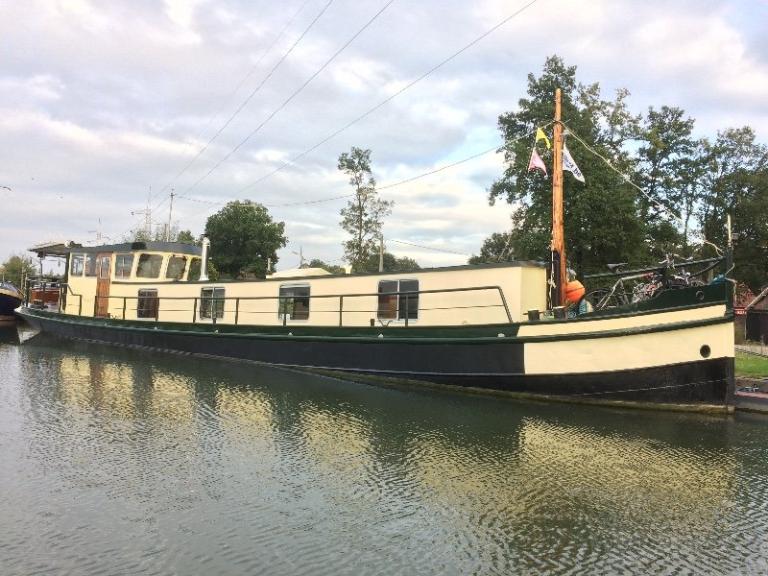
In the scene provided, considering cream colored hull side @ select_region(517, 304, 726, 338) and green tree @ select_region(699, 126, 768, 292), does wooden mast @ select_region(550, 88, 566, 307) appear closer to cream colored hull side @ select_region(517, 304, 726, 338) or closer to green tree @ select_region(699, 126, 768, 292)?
cream colored hull side @ select_region(517, 304, 726, 338)

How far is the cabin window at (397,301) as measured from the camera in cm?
1241

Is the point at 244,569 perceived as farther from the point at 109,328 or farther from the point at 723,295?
the point at 109,328

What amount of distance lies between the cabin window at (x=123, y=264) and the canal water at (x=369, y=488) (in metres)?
9.73

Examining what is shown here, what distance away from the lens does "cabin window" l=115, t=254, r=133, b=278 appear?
18.7 meters

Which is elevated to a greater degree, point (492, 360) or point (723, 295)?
point (723, 295)

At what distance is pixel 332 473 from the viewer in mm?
5684

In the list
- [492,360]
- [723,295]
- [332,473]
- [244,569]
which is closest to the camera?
[244,569]

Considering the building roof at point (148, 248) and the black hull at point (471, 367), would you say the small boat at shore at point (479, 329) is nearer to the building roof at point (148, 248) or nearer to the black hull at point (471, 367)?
the black hull at point (471, 367)

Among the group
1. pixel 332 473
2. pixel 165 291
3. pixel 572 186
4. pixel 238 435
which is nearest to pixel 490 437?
pixel 332 473

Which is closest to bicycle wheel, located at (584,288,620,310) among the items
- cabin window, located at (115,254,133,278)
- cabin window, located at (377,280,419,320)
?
cabin window, located at (377,280,419,320)

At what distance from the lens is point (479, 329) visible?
10.6m

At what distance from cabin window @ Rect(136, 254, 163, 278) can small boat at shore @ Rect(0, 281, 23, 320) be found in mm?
13764

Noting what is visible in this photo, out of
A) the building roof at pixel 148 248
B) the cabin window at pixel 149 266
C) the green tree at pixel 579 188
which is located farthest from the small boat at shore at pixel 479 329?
the green tree at pixel 579 188

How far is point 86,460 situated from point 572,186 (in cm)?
2226
